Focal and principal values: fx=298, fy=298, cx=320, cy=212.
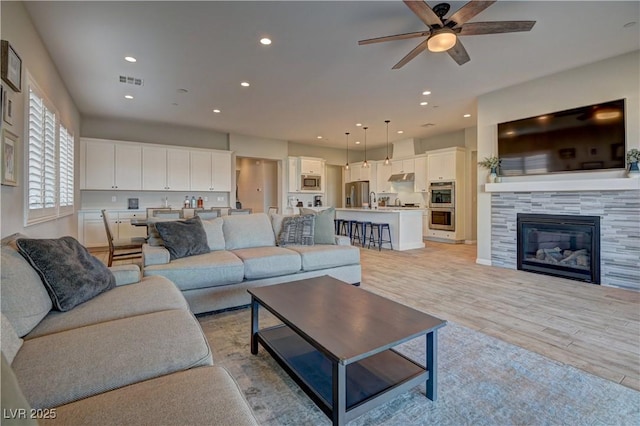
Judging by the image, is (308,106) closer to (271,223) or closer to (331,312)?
(271,223)

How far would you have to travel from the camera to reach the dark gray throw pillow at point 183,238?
9.91 ft

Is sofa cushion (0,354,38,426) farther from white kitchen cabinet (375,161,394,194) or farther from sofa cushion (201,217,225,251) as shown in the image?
white kitchen cabinet (375,161,394,194)

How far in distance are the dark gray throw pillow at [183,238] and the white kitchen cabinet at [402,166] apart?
21.7ft

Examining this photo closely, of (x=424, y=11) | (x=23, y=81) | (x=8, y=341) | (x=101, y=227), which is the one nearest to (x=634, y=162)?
(x=424, y=11)

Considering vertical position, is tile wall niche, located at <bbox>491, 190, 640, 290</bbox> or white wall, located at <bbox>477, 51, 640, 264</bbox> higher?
white wall, located at <bbox>477, 51, 640, 264</bbox>

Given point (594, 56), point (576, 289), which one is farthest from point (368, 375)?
point (594, 56)

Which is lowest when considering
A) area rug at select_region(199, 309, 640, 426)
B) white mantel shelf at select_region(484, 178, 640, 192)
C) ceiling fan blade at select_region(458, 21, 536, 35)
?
area rug at select_region(199, 309, 640, 426)

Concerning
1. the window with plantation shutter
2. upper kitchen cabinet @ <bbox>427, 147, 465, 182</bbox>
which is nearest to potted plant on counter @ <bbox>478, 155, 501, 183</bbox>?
upper kitchen cabinet @ <bbox>427, 147, 465, 182</bbox>

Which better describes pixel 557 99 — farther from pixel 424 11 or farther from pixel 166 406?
pixel 166 406

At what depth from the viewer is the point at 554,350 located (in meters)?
2.17

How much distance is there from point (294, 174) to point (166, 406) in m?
8.02

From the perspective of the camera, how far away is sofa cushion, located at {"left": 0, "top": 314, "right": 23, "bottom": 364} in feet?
3.59

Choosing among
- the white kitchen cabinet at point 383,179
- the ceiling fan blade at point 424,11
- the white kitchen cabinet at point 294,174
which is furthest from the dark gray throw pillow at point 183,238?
the white kitchen cabinet at point 383,179

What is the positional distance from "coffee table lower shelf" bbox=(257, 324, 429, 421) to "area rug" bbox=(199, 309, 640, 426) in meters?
0.13
